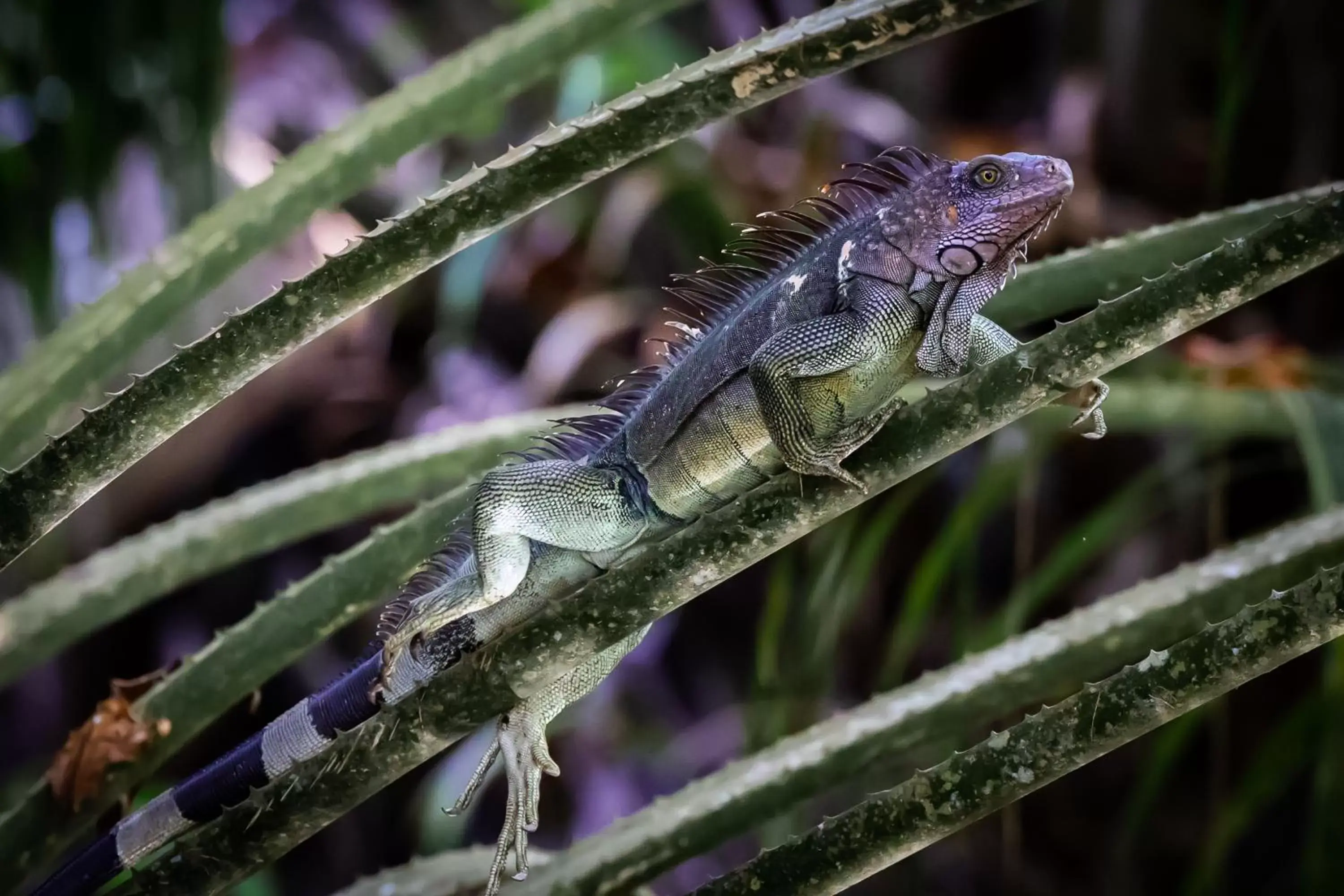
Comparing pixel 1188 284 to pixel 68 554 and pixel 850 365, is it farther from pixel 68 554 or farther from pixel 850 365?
pixel 68 554

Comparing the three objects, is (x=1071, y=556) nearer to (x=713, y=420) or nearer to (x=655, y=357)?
(x=713, y=420)

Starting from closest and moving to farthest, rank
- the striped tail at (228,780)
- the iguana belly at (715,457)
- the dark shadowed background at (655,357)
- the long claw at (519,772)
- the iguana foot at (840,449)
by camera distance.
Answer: the iguana foot at (840,449) < the striped tail at (228,780) < the long claw at (519,772) < the iguana belly at (715,457) < the dark shadowed background at (655,357)

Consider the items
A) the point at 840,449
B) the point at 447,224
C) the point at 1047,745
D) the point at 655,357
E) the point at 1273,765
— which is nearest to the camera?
the point at 1047,745

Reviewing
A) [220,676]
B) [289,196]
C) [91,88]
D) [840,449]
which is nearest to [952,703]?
[840,449]

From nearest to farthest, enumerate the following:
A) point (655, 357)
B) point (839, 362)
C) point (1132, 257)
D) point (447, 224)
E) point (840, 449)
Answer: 1. point (447, 224)
2. point (840, 449)
3. point (1132, 257)
4. point (839, 362)
5. point (655, 357)

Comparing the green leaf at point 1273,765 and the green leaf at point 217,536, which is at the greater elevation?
the green leaf at point 217,536

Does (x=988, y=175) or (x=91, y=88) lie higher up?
(x=91, y=88)

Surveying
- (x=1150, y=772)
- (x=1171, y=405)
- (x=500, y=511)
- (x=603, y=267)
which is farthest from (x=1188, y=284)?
(x=603, y=267)

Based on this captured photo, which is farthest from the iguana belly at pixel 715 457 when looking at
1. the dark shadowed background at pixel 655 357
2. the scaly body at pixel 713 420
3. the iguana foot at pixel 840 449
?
the dark shadowed background at pixel 655 357

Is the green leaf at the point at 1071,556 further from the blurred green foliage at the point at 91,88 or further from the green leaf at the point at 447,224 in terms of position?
the blurred green foliage at the point at 91,88
